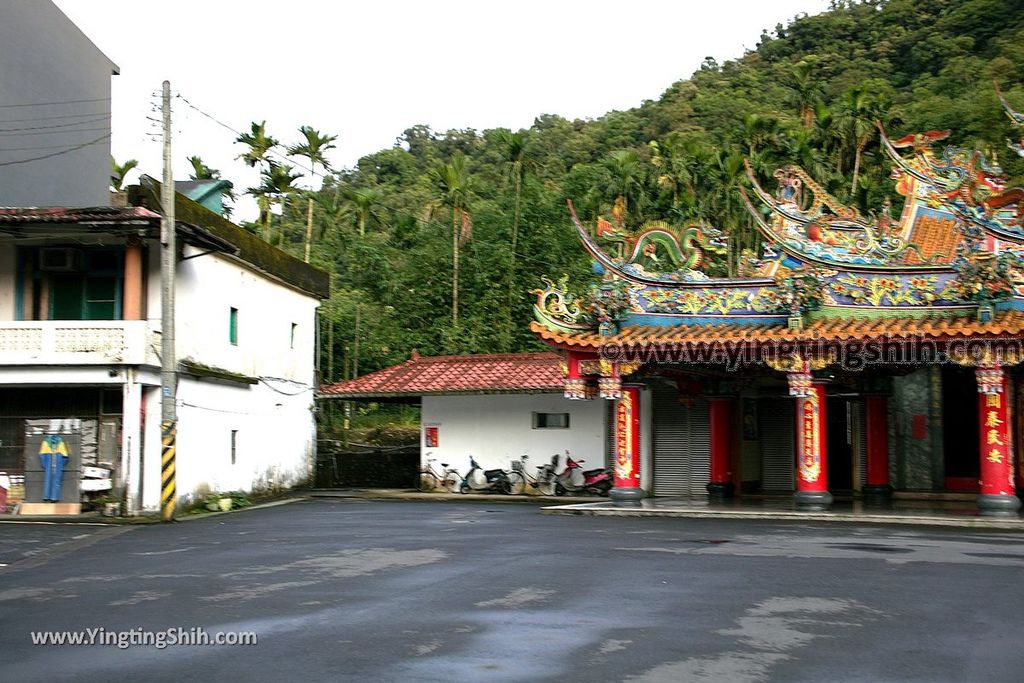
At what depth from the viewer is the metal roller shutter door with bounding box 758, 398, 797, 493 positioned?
83.9 feet

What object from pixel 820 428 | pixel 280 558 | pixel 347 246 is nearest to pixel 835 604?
pixel 280 558

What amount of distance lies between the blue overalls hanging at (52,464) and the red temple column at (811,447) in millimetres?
14135

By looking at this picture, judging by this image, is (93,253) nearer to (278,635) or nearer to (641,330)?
(641,330)

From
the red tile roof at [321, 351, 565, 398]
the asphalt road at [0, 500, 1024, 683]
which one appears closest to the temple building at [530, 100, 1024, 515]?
the red tile roof at [321, 351, 565, 398]

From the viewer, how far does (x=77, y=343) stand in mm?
21906

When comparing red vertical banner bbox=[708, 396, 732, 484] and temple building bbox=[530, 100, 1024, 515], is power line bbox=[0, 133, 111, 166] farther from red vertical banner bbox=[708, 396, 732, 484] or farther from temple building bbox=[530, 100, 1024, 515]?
red vertical banner bbox=[708, 396, 732, 484]

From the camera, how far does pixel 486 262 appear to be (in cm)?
4094

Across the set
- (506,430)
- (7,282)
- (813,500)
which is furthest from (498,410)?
(7,282)

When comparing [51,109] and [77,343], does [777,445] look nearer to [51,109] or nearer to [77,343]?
[77,343]

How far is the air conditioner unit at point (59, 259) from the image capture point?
2373 centimetres

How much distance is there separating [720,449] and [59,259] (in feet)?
48.2

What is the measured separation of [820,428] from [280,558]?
1097 cm

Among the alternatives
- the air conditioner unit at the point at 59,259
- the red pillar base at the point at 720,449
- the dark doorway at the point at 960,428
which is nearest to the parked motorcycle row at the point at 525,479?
the red pillar base at the point at 720,449

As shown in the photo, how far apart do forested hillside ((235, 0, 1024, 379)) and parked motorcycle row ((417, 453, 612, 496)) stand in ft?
33.7
